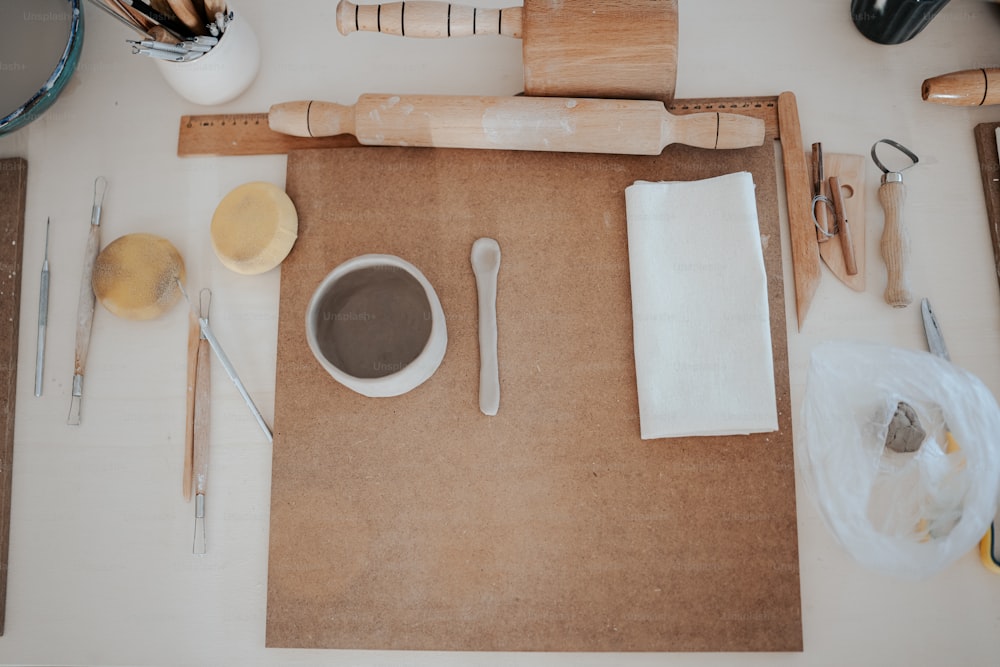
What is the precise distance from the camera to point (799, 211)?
0.73 m

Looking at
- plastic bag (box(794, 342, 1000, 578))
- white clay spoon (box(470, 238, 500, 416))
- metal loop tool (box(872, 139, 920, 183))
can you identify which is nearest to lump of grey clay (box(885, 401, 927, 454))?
plastic bag (box(794, 342, 1000, 578))

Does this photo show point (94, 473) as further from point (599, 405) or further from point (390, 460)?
point (599, 405)

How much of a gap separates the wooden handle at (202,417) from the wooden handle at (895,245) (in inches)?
28.2

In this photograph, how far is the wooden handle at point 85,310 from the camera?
743 mm

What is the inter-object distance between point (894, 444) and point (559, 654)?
0.37m

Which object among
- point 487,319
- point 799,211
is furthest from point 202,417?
point 799,211

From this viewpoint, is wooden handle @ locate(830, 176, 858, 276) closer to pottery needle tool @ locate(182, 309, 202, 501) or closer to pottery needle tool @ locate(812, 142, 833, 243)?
pottery needle tool @ locate(812, 142, 833, 243)

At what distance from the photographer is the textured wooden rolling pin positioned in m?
0.71

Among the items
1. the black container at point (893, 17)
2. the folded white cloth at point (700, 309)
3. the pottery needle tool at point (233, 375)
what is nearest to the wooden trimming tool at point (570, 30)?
the folded white cloth at point (700, 309)

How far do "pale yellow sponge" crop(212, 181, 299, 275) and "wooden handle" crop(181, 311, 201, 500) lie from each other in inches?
3.0

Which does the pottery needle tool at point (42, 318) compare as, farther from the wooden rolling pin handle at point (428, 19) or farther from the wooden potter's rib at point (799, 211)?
the wooden potter's rib at point (799, 211)

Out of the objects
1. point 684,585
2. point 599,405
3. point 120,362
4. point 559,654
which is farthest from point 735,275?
point 120,362

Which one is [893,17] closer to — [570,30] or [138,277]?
[570,30]

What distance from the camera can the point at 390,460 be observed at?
0.70 metres
